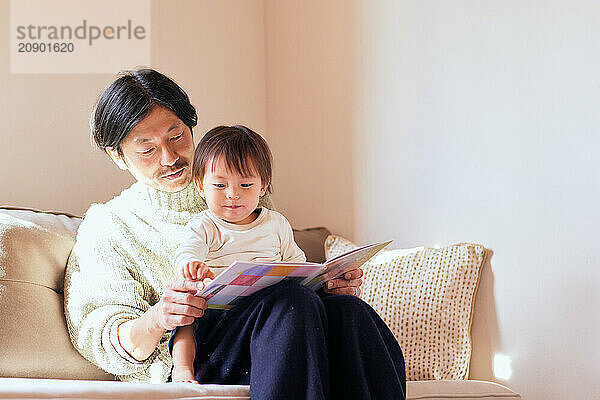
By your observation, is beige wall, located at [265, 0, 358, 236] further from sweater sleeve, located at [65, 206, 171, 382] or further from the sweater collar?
sweater sleeve, located at [65, 206, 171, 382]

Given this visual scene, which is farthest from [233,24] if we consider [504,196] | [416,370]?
[416,370]

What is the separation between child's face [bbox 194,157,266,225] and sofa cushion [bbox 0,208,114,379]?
17.2 inches

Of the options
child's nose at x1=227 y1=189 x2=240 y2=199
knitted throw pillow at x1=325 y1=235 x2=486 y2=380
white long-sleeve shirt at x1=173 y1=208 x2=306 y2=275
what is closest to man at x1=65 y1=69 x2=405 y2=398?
white long-sleeve shirt at x1=173 y1=208 x2=306 y2=275

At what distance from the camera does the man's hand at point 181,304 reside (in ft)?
→ 4.40

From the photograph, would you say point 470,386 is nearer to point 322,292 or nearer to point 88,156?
point 322,292

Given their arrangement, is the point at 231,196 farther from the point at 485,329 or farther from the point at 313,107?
the point at 313,107

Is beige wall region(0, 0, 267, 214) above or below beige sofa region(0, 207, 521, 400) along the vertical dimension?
above

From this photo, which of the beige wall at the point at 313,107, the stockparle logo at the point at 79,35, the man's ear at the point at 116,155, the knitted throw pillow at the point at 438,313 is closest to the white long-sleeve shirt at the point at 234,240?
the man's ear at the point at 116,155

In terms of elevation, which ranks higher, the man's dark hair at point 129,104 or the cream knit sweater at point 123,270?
the man's dark hair at point 129,104

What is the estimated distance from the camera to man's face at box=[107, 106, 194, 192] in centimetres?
171

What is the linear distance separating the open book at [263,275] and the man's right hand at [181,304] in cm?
2

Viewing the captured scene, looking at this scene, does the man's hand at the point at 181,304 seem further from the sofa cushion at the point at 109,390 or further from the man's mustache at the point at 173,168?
the man's mustache at the point at 173,168

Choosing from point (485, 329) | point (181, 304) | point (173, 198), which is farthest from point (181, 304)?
point (485, 329)

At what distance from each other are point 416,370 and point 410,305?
0.53 ft
